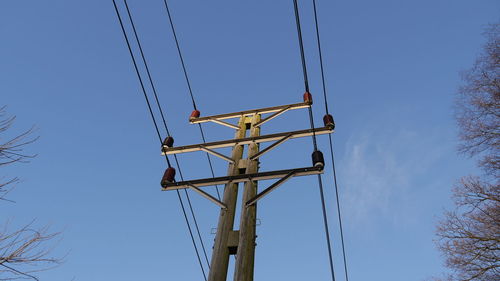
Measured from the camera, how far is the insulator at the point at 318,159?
4.21m

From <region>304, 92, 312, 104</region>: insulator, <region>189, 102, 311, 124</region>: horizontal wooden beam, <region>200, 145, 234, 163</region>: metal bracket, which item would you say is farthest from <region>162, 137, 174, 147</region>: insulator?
<region>304, 92, 312, 104</region>: insulator

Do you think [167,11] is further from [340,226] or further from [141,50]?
[340,226]

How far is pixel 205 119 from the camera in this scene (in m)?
6.32

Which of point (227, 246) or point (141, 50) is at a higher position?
point (141, 50)

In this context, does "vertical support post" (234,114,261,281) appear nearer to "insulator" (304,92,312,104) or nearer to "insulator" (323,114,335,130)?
"insulator" (323,114,335,130)

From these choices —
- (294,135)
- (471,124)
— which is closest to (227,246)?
(294,135)

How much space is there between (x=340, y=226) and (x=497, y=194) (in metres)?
3.53

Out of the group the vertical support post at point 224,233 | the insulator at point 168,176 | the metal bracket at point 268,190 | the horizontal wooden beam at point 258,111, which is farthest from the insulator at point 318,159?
the insulator at point 168,176

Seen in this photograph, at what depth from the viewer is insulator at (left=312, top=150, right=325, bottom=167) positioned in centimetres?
421

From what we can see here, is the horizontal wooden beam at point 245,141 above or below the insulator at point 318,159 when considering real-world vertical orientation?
above

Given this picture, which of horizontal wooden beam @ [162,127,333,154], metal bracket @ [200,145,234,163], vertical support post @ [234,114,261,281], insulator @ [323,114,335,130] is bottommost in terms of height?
vertical support post @ [234,114,261,281]

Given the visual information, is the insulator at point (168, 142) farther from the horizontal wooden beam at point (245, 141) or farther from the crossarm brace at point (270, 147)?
the crossarm brace at point (270, 147)

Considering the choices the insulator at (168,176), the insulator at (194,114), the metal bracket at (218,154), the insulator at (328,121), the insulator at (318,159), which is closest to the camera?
the insulator at (318,159)

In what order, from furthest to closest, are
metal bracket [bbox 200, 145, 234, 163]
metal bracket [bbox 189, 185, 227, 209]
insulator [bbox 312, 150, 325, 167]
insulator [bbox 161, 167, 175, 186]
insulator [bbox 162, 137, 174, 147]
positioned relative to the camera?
insulator [bbox 162, 137, 174, 147], metal bracket [bbox 200, 145, 234, 163], insulator [bbox 161, 167, 175, 186], insulator [bbox 312, 150, 325, 167], metal bracket [bbox 189, 185, 227, 209]
